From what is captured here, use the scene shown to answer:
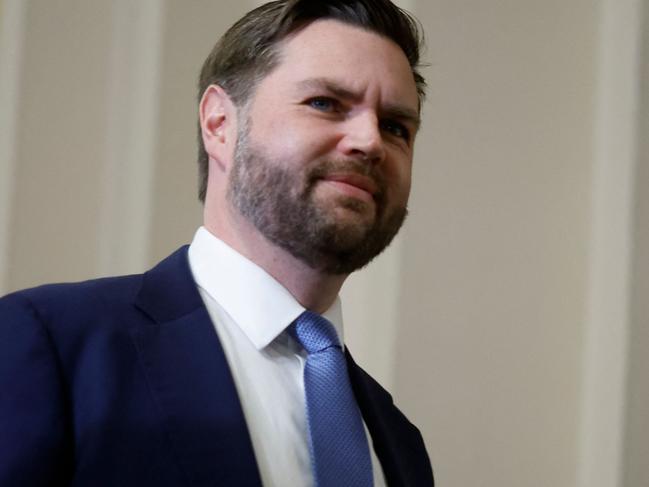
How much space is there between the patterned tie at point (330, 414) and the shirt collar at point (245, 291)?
1.2 inches

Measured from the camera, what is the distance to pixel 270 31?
0.87 meters

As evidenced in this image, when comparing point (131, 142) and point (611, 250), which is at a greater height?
point (131, 142)

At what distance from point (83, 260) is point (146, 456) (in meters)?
0.92

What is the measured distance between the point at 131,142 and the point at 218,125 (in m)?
0.66

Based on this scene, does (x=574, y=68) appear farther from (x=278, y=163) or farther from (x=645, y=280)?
(x=278, y=163)

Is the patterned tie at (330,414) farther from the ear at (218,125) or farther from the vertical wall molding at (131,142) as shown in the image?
the vertical wall molding at (131,142)

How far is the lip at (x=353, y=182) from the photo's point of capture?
788 mm

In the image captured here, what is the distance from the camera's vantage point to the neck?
2.70 ft

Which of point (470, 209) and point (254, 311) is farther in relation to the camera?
point (470, 209)

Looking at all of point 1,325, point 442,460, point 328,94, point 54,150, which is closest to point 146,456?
point 1,325

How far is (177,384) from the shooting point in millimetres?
668

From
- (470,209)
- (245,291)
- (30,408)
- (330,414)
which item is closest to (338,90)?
(245,291)

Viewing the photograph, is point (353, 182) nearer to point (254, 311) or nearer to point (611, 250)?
point (254, 311)

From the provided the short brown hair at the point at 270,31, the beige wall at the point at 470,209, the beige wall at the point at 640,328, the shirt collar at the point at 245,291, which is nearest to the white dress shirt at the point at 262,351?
the shirt collar at the point at 245,291
